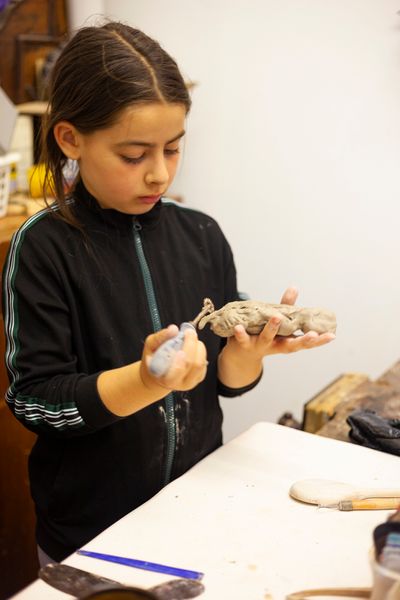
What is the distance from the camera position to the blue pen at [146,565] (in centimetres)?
85

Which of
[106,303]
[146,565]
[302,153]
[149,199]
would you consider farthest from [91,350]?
[302,153]

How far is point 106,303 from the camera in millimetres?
1153

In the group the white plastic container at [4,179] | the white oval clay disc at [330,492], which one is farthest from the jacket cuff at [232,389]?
the white plastic container at [4,179]

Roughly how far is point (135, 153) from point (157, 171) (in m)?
0.05

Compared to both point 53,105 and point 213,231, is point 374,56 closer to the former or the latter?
point 213,231

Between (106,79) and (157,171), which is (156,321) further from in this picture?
(106,79)

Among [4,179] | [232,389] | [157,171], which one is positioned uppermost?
[157,171]

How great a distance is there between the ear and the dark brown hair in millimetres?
12

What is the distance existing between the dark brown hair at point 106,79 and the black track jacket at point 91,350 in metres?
0.08

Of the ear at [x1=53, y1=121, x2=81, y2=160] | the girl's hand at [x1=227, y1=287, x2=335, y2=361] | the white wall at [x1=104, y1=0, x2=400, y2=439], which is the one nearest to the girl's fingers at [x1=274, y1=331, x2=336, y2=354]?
the girl's hand at [x1=227, y1=287, x2=335, y2=361]

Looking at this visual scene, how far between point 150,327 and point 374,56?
1.41m

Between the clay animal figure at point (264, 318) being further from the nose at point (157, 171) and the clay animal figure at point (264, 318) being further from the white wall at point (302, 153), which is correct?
the white wall at point (302, 153)

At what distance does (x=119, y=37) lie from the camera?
111 cm

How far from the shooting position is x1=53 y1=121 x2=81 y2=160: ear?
43.8 inches
